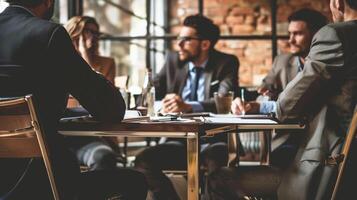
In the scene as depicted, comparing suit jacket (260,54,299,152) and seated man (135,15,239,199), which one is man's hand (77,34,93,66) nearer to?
seated man (135,15,239,199)

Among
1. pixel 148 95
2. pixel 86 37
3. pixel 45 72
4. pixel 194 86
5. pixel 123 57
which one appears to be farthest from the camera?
pixel 123 57

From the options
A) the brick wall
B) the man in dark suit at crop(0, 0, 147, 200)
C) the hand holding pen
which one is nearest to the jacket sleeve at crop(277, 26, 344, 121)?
the hand holding pen

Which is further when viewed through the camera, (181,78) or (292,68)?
(181,78)

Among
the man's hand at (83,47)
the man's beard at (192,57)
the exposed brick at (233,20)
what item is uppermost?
the exposed brick at (233,20)

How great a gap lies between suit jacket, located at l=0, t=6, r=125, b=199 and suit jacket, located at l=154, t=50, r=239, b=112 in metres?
1.47

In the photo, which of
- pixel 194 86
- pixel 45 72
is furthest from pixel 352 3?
pixel 194 86

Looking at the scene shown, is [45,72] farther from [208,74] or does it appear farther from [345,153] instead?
[208,74]

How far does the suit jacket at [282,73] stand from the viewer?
3.00m

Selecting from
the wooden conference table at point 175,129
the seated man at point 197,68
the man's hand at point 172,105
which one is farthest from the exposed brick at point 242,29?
the wooden conference table at point 175,129

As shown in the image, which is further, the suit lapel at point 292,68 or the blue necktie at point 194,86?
the blue necktie at point 194,86

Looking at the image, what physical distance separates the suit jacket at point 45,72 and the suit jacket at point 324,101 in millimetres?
725

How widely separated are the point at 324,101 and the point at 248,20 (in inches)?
138

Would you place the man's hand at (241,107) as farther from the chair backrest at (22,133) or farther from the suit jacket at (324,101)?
the chair backrest at (22,133)

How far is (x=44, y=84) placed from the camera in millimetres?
1526
